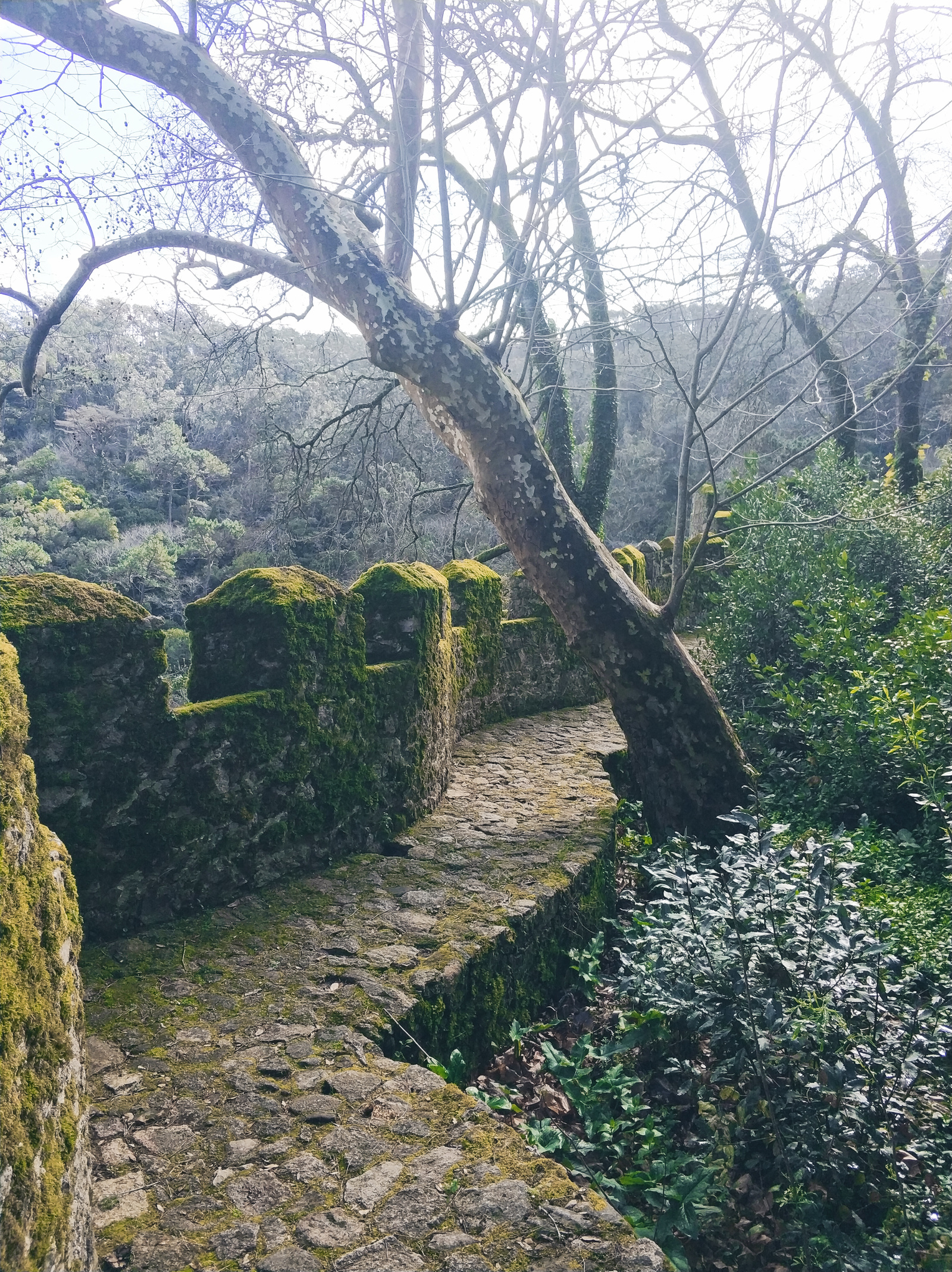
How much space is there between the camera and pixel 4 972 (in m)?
1.70

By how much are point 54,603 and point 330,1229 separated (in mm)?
2649

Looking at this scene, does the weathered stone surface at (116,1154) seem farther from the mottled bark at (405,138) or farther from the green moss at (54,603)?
the mottled bark at (405,138)

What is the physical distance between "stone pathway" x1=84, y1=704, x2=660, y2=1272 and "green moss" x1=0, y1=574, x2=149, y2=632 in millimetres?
1494

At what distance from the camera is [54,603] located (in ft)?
11.7

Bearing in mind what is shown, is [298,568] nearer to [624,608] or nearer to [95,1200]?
[624,608]

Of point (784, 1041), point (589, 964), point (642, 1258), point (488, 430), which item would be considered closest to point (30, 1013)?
point (642, 1258)

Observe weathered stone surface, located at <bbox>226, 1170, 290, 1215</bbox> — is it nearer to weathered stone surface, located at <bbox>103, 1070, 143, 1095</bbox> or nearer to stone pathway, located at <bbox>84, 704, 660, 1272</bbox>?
stone pathway, located at <bbox>84, 704, 660, 1272</bbox>

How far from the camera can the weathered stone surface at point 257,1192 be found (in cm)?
236

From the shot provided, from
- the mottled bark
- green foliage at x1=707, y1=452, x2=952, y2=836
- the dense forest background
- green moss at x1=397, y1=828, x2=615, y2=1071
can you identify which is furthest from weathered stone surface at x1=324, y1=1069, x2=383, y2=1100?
the dense forest background

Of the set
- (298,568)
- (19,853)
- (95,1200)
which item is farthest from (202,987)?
(298,568)

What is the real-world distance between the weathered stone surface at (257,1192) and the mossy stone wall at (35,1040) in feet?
1.46

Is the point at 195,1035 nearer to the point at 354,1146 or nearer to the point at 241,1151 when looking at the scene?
the point at 241,1151

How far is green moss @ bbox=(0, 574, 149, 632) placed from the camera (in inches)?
136

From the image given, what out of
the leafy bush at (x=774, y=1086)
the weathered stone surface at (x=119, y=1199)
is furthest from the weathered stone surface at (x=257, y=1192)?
the leafy bush at (x=774, y=1086)
